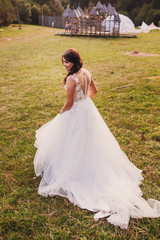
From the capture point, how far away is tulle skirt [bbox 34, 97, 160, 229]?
2.57 m

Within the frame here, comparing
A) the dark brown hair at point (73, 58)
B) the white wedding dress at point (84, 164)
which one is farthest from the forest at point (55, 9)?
the white wedding dress at point (84, 164)

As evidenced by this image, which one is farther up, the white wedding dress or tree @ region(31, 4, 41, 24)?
tree @ region(31, 4, 41, 24)

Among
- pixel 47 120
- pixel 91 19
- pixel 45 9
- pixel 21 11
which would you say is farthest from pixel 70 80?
pixel 45 9

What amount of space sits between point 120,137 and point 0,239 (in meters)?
2.93

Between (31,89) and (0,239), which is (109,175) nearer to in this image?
(0,239)

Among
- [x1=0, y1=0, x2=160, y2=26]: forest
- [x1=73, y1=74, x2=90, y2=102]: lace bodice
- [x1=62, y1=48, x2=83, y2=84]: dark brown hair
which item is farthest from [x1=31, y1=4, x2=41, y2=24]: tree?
[x1=73, y1=74, x2=90, y2=102]: lace bodice

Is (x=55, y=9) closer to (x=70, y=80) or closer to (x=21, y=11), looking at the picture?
(x=21, y=11)

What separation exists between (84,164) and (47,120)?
226 centimetres

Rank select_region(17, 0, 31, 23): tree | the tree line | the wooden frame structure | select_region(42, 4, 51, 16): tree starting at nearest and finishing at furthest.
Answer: the wooden frame structure < the tree line < select_region(17, 0, 31, 23): tree < select_region(42, 4, 51, 16): tree

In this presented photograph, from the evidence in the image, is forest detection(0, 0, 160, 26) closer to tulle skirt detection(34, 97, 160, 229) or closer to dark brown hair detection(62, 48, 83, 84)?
dark brown hair detection(62, 48, 83, 84)

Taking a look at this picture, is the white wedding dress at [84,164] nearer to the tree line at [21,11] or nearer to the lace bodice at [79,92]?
the lace bodice at [79,92]

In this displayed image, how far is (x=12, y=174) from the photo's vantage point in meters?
3.15

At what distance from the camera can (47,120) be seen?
15.6 feet

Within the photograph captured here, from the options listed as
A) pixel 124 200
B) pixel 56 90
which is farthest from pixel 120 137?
pixel 56 90
